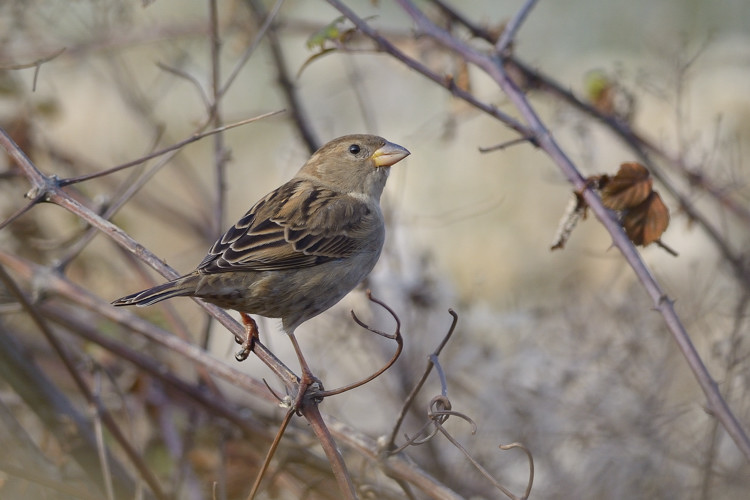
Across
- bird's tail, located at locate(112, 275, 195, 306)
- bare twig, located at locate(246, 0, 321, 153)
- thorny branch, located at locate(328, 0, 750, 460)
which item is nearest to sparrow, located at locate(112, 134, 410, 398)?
bird's tail, located at locate(112, 275, 195, 306)

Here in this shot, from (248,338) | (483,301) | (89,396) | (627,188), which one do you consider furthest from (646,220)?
(483,301)

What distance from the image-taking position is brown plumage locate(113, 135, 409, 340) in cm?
303

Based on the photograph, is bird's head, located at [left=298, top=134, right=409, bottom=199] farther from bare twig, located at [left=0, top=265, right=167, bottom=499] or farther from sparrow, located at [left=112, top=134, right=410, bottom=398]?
bare twig, located at [left=0, top=265, right=167, bottom=499]

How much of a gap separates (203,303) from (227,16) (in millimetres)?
2845

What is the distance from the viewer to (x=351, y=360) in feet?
15.8

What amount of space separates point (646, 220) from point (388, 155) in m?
1.48

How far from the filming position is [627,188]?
2.68 meters

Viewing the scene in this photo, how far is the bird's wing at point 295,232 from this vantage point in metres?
3.17

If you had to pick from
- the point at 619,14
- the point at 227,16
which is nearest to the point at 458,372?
the point at 227,16

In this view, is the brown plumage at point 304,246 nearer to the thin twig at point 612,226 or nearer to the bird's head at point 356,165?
the bird's head at point 356,165

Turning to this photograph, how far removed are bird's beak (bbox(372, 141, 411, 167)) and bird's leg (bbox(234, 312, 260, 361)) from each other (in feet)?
3.17

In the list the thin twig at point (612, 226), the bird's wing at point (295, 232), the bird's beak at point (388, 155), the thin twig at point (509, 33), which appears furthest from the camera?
the bird's beak at point (388, 155)

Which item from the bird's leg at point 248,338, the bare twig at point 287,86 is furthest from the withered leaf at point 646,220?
the bare twig at point 287,86

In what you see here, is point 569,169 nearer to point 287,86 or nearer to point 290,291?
point 290,291
